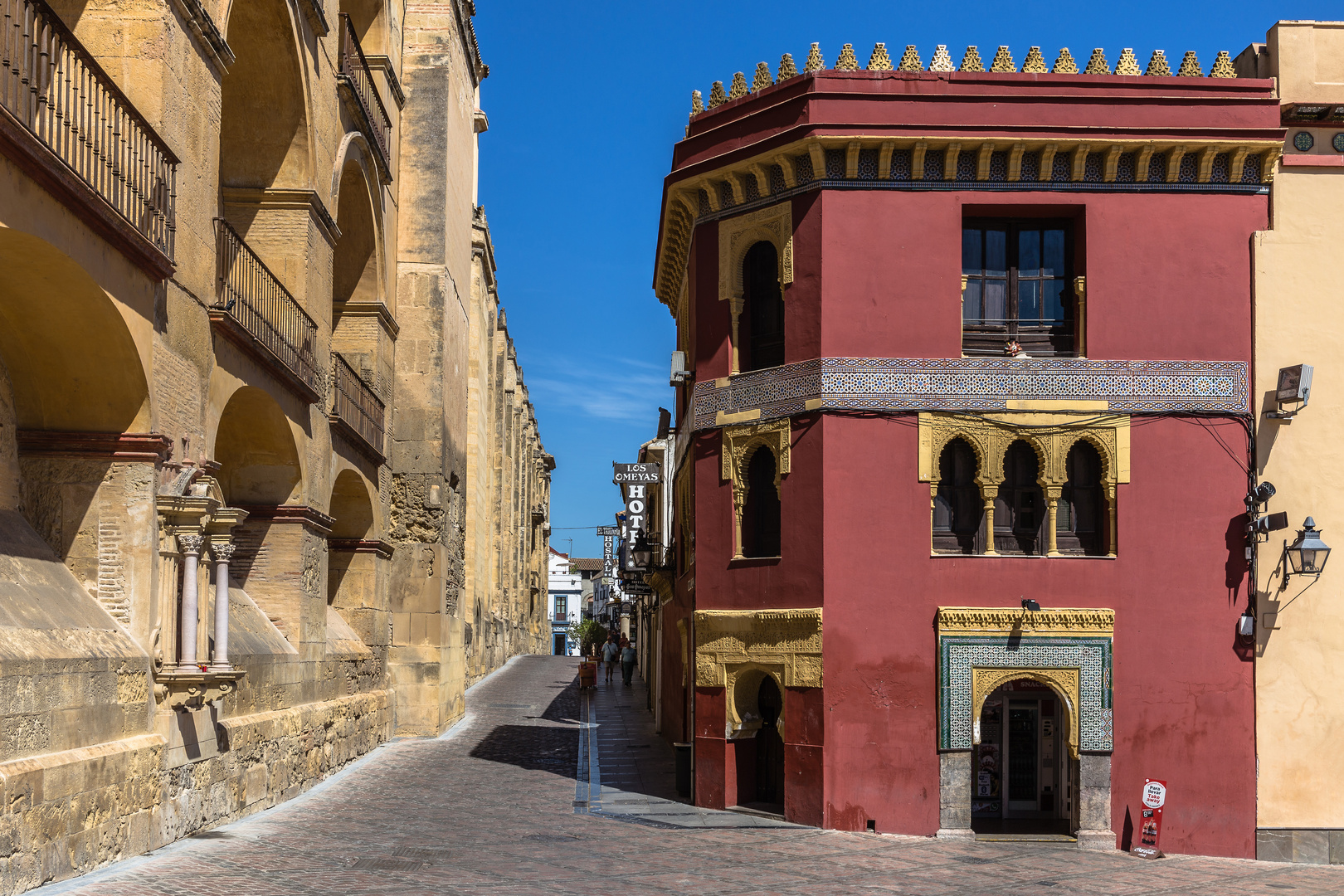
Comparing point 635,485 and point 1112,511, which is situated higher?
point 635,485

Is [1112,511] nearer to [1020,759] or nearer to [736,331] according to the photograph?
[1020,759]

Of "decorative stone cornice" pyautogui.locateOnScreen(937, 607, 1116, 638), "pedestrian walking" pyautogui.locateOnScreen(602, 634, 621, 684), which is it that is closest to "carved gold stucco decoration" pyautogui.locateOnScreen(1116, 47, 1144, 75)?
"decorative stone cornice" pyautogui.locateOnScreen(937, 607, 1116, 638)

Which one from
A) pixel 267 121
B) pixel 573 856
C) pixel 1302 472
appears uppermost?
pixel 267 121

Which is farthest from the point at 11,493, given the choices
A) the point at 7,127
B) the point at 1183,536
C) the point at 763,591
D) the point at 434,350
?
the point at 434,350

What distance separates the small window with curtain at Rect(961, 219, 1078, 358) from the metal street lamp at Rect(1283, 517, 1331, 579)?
3.55 meters

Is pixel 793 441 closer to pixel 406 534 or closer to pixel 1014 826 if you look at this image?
pixel 1014 826

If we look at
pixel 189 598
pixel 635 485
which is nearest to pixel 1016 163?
pixel 189 598

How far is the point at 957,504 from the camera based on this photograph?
649 inches

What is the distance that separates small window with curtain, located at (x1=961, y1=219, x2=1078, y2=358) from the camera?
16.8 metres

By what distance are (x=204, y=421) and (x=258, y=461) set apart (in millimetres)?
4415

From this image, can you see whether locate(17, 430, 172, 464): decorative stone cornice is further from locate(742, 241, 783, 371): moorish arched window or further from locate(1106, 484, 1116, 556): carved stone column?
locate(1106, 484, 1116, 556): carved stone column

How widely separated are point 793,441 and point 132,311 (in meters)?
7.98

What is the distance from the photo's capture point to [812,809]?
1580 cm

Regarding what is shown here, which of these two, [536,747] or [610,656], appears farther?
[610,656]
